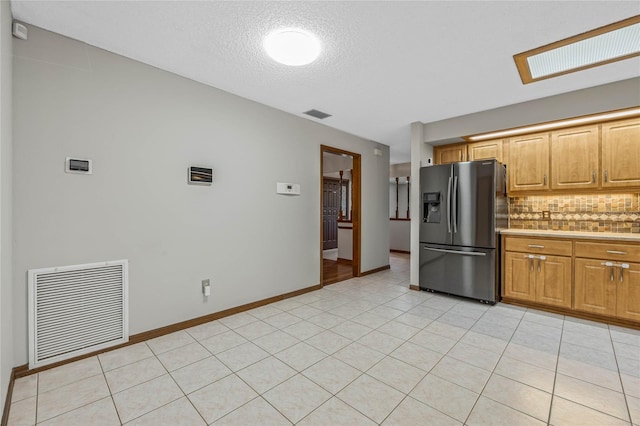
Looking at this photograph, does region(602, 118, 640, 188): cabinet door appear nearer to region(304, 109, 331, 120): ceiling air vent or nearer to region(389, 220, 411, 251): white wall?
region(304, 109, 331, 120): ceiling air vent

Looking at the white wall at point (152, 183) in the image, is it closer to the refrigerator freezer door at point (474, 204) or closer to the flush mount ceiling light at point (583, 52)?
the refrigerator freezer door at point (474, 204)

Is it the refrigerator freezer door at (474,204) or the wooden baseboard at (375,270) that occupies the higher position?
the refrigerator freezer door at (474,204)

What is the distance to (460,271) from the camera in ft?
12.3

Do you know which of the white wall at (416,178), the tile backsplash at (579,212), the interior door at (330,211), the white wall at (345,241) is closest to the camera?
the tile backsplash at (579,212)

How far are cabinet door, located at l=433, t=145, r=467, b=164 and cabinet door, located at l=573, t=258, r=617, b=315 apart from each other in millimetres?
1907

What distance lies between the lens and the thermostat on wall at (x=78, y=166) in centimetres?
216

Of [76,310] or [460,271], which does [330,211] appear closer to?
[460,271]

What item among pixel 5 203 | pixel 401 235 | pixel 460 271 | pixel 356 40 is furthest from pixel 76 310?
pixel 401 235

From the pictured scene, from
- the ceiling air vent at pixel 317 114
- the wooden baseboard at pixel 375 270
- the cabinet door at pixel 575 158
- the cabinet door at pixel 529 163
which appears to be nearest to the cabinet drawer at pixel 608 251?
the cabinet door at pixel 575 158

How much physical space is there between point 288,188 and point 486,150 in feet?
9.26

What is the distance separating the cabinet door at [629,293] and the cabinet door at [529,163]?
3.90ft

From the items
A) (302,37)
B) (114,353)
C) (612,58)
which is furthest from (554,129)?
(114,353)

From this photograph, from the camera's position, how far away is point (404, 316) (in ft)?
10.4

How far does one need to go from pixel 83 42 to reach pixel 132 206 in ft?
4.33
